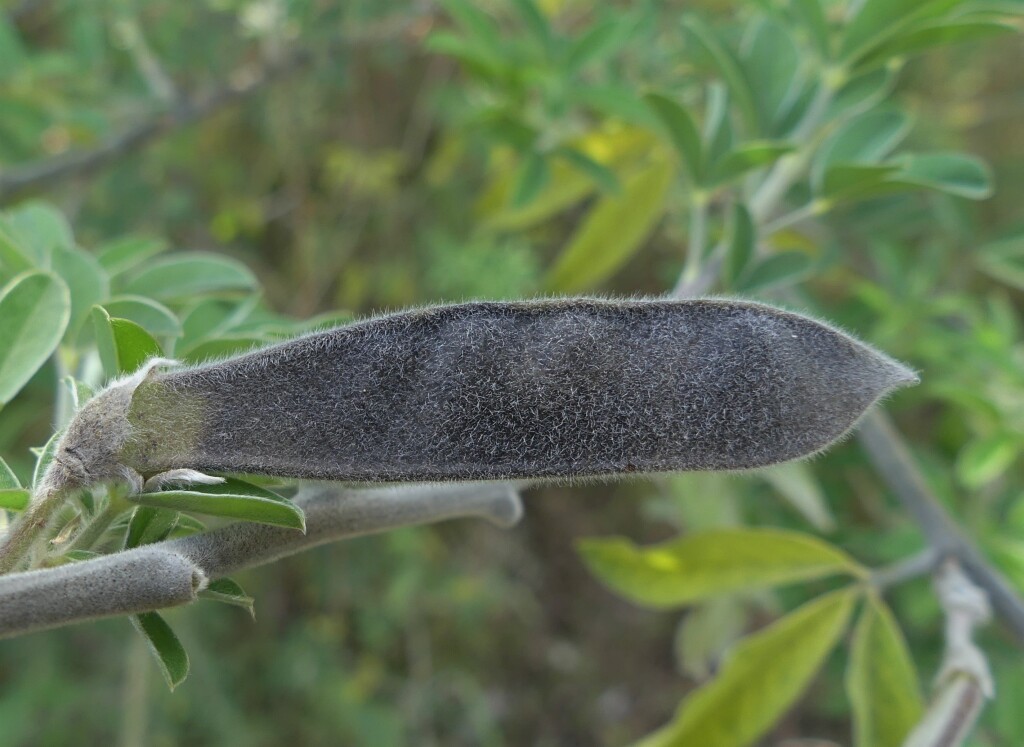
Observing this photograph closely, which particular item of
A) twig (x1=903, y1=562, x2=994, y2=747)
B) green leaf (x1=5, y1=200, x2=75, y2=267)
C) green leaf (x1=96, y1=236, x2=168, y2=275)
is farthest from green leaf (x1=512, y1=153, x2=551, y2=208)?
twig (x1=903, y1=562, x2=994, y2=747)

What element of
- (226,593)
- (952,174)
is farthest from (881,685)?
(226,593)

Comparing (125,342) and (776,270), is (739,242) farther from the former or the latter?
(125,342)

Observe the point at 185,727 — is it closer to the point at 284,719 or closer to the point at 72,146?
the point at 284,719

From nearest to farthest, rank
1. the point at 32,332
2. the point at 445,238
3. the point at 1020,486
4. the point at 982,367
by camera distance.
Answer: the point at 32,332 → the point at 982,367 → the point at 1020,486 → the point at 445,238

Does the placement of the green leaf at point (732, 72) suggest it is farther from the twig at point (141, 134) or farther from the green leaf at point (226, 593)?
the twig at point (141, 134)

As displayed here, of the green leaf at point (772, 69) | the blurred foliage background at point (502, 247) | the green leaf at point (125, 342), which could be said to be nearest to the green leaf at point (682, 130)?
the blurred foliage background at point (502, 247)

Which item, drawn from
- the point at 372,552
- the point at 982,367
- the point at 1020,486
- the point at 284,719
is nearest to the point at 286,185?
the point at 372,552
